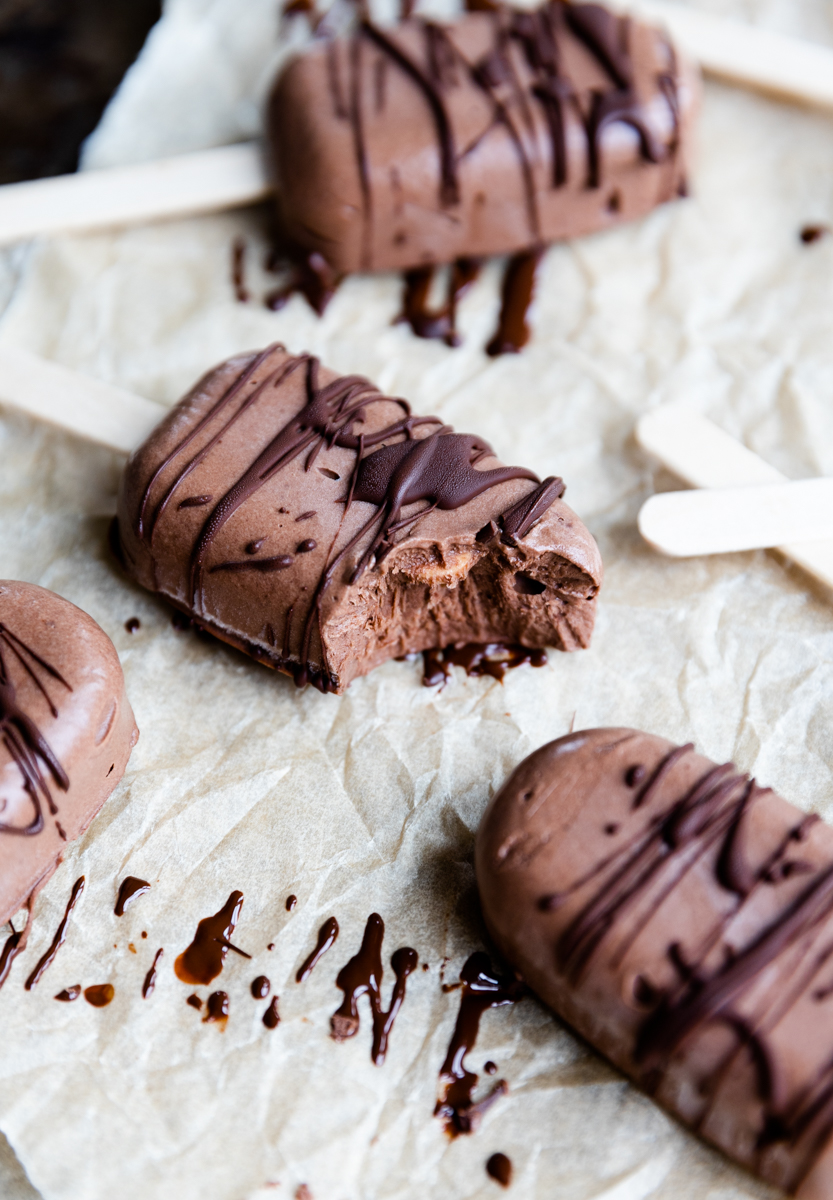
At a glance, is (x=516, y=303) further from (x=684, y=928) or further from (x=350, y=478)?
(x=684, y=928)

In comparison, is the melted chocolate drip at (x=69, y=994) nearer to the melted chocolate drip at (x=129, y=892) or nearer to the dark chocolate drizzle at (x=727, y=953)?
the melted chocolate drip at (x=129, y=892)

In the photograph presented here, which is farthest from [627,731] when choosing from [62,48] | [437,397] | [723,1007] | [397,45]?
[62,48]

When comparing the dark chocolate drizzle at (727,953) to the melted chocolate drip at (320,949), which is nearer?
the dark chocolate drizzle at (727,953)

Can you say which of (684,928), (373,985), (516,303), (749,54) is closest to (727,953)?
(684,928)

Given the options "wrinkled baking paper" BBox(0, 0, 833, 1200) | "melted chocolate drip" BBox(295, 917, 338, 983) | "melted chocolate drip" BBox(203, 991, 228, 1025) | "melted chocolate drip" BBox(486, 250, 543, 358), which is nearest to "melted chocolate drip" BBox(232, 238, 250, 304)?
"wrinkled baking paper" BBox(0, 0, 833, 1200)

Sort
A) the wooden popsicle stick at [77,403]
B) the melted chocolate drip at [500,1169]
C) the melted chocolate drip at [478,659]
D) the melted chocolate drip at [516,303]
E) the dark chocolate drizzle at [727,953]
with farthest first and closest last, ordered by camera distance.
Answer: the melted chocolate drip at [516,303]
the wooden popsicle stick at [77,403]
the melted chocolate drip at [478,659]
the melted chocolate drip at [500,1169]
the dark chocolate drizzle at [727,953]

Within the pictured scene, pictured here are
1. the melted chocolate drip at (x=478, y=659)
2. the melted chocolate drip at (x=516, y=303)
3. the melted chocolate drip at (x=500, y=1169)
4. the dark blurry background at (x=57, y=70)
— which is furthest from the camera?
the dark blurry background at (x=57, y=70)

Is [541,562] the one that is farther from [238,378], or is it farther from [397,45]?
[397,45]

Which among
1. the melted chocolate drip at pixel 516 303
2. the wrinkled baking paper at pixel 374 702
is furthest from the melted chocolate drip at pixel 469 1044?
the melted chocolate drip at pixel 516 303
